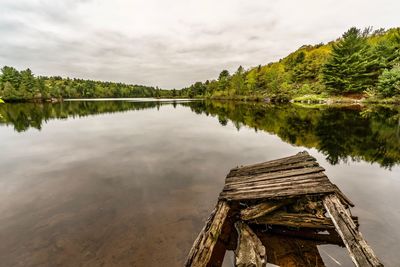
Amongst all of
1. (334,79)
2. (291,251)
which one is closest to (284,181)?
(291,251)

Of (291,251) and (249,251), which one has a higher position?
(249,251)

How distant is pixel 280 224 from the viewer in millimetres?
5238

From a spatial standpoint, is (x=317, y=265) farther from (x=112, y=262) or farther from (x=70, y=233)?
(x=70, y=233)

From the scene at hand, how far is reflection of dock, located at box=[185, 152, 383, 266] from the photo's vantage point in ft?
13.2

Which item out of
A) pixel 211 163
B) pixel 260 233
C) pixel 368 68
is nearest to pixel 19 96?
pixel 211 163

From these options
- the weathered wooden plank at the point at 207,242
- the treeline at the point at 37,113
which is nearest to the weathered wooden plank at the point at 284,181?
the weathered wooden plank at the point at 207,242

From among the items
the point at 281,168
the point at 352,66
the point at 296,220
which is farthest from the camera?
the point at 352,66

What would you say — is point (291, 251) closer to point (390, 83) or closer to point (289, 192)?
point (289, 192)

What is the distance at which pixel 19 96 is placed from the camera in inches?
3317

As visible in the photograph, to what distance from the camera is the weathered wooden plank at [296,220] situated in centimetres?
501

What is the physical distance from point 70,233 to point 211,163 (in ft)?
24.1

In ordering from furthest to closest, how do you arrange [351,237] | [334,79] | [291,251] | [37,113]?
[334,79]
[37,113]
[291,251]
[351,237]

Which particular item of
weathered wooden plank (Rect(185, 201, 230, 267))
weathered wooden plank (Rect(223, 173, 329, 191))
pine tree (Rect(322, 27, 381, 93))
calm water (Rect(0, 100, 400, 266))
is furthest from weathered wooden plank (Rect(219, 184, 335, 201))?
pine tree (Rect(322, 27, 381, 93))

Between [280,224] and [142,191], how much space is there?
5.18 metres
